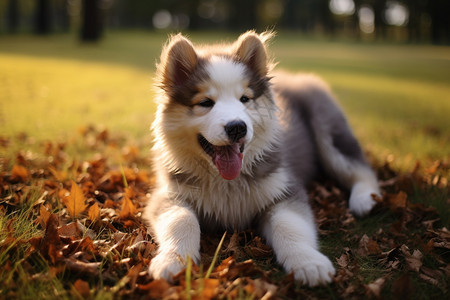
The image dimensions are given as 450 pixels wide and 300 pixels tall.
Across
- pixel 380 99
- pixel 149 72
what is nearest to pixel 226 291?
pixel 380 99

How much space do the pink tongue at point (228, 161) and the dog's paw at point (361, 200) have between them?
1475 mm

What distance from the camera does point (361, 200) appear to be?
361 cm

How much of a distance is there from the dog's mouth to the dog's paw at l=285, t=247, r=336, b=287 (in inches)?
30.4

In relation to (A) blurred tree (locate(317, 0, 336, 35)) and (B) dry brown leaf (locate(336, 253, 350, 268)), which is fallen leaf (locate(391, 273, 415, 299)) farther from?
(A) blurred tree (locate(317, 0, 336, 35))

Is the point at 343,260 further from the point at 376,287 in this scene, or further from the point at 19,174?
the point at 19,174

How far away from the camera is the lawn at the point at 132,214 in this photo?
7.24ft

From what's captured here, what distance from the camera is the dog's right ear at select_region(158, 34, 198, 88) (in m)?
2.94

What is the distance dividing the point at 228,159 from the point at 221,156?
0.06 metres

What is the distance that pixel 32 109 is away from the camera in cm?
625

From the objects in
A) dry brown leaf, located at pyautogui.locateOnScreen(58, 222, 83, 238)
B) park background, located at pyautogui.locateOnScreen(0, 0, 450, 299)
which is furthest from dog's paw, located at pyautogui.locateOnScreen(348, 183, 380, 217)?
dry brown leaf, located at pyautogui.locateOnScreen(58, 222, 83, 238)

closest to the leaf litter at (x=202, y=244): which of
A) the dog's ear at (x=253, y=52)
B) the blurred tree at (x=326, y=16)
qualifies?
the dog's ear at (x=253, y=52)

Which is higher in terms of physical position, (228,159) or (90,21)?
(90,21)

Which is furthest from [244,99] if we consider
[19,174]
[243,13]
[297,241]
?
[243,13]

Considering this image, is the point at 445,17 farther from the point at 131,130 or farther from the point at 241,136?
the point at 241,136
